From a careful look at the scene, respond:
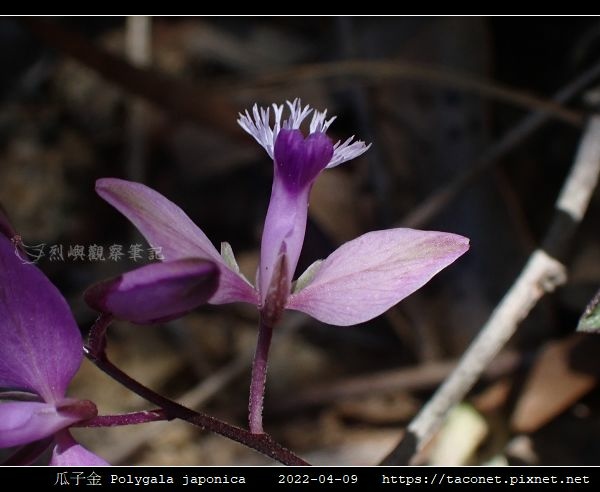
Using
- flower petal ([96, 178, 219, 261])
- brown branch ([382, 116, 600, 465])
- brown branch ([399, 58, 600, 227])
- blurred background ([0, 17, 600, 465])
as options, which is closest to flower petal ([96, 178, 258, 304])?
flower petal ([96, 178, 219, 261])

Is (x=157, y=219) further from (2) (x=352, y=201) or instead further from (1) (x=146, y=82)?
(1) (x=146, y=82)

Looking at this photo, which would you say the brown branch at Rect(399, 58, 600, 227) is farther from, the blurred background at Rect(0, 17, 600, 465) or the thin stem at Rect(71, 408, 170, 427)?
the thin stem at Rect(71, 408, 170, 427)

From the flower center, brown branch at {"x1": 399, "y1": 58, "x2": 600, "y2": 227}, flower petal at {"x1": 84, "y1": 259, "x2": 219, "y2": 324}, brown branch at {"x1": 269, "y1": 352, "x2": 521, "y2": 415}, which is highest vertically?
brown branch at {"x1": 399, "y1": 58, "x2": 600, "y2": 227}

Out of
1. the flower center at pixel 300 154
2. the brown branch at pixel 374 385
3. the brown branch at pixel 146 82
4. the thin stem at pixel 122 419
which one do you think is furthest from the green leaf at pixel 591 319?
the brown branch at pixel 146 82

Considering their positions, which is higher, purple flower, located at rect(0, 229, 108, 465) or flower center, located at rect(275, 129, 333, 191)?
flower center, located at rect(275, 129, 333, 191)
